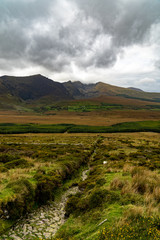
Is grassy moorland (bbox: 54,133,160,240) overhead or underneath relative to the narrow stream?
overhead

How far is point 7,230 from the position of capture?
8906mm

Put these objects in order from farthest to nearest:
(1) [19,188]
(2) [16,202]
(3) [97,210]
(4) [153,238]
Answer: (1) [19,188] → (2) [16,202] → (3) [97,210] → (4) [153,238]

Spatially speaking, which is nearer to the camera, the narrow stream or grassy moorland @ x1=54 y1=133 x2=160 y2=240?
grassy moorland @ x1=54 y1=133 x2=160 y2=240

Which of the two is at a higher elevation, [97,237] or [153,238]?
[153,238]

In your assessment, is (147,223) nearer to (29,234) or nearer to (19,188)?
(29,234)

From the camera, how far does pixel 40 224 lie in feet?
32.8

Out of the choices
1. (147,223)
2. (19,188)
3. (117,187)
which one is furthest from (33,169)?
(147,223)

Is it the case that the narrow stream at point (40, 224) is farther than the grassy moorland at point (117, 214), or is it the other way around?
the narrow stream at point (40, 224)

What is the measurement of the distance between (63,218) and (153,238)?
6.81 meters

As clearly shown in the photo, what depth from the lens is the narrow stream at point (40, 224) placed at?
866 cm

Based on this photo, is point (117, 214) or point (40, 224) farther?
point (40, 224)

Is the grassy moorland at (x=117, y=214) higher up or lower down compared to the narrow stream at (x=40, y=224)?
higher up

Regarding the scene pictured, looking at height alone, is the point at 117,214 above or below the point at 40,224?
above

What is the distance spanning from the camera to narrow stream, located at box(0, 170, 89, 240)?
8656 millimetres
